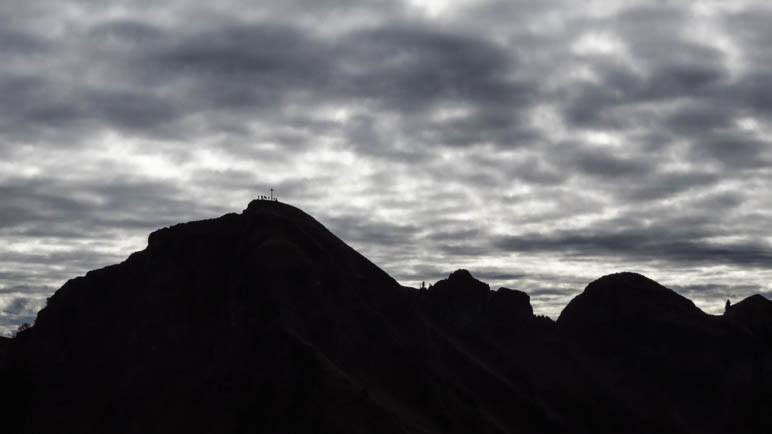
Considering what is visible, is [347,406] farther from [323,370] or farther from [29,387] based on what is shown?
[29,387]

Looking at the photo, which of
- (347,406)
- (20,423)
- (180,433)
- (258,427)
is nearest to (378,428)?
(347,406)

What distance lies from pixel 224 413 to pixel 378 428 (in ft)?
117

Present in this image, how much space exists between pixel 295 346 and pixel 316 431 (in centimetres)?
2504

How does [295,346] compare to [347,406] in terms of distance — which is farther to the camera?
[295,346]

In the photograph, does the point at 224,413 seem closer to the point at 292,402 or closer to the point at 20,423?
the point at 292,402

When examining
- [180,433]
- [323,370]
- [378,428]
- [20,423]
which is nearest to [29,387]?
[20,423]

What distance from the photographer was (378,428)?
178125 millimetres

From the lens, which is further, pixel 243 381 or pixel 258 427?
pixel 243 381

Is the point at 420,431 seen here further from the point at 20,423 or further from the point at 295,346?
the point at 20,423

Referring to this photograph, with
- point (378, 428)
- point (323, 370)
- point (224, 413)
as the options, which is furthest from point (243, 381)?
point (378, 428)

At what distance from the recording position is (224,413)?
195 meters

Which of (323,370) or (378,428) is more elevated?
(323,370)

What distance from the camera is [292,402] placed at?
18525cm

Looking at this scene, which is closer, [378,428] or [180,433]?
[378,428]
